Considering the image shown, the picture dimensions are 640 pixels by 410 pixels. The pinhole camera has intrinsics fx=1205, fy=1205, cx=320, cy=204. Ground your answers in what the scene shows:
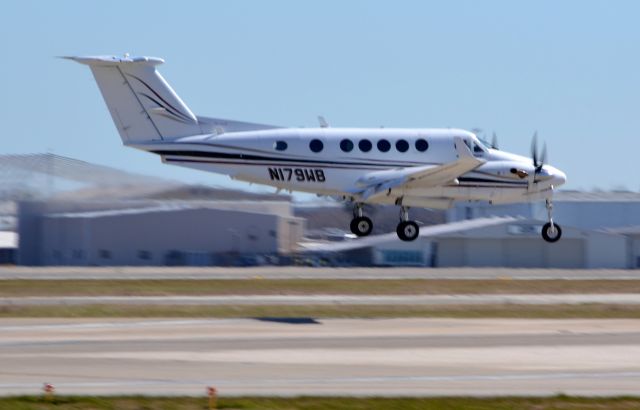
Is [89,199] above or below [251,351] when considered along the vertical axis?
above

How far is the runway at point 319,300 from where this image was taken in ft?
147

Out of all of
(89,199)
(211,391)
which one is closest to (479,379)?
(211,391)

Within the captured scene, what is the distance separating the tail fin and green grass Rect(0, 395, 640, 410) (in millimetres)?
20760

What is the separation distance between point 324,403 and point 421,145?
21403 millimetres

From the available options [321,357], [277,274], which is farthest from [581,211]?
[321,357]

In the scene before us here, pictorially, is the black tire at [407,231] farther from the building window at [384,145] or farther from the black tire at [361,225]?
the building window at [384,145]

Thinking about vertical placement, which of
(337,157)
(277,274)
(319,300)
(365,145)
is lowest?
(319,300)

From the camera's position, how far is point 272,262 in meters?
75.1

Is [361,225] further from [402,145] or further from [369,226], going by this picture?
[402,145]

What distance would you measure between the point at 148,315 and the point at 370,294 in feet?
44.1

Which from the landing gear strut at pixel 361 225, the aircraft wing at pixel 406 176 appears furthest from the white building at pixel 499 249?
the aircraft wing at pixel 406 176

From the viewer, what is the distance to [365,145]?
41.2 meters

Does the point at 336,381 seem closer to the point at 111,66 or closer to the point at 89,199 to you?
the point at 111,66

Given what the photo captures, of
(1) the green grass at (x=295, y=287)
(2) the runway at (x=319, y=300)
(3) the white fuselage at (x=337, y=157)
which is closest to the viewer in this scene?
(3) the white fuselage at (x=337, y=157)
